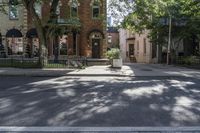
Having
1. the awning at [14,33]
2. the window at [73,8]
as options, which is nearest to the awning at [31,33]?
the awning at [14,33]

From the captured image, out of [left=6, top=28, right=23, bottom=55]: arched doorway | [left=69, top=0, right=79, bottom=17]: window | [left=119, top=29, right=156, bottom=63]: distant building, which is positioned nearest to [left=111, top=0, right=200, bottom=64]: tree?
[left=69, top=0, right=79, bottom=17]: window

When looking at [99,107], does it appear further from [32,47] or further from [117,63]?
[32,47]

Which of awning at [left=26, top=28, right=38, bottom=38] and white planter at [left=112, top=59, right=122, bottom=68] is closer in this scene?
white planter at [left=112, top=59, right=122, bottom=68]

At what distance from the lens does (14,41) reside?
44.5 meters

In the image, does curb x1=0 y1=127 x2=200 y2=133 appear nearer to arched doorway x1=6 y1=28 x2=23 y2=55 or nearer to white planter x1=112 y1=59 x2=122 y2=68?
white planter x1=112 y1=59 x2=122 y2=68

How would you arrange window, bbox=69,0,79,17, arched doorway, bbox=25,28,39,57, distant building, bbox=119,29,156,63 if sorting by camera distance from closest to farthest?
window, bbox=69,0,79,17 → arched doorway, bbox=25,28,39,57 → distant building, bbox=119,29,156,63

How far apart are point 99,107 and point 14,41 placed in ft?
111

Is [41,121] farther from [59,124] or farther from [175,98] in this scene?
[175,98]

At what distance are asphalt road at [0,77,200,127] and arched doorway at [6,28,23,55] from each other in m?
27.6

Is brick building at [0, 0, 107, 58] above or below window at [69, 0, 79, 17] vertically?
below

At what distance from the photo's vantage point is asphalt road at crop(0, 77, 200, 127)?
9906 millimetres

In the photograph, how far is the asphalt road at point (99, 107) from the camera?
991 centimetres

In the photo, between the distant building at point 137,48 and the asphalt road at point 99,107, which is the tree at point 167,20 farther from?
the asphalt road at point 99,107

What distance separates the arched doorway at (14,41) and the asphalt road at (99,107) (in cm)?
2761
